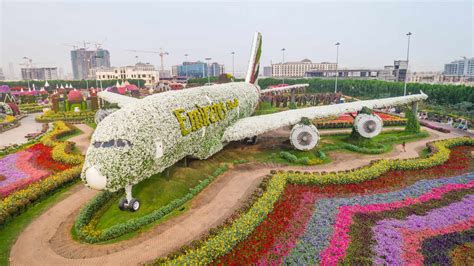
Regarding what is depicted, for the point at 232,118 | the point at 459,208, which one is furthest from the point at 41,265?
the point at 459,208

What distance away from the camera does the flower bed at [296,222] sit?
1513 cm

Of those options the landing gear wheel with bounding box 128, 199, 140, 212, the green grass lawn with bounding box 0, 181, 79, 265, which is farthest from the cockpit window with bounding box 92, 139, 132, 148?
the green grass lawn with bounding box 0, 181, 79, 265

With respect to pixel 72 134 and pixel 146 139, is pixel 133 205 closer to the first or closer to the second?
pixel 146 139

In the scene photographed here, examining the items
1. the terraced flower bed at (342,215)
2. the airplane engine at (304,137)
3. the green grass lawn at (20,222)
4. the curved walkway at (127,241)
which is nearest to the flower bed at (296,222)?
the terraced flower bed at (342,215)

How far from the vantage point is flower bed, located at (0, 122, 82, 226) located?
68.2ft

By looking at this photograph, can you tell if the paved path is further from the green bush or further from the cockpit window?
the green bush

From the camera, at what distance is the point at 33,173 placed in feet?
92.9

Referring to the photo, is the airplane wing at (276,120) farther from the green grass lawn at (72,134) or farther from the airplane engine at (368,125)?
the green grass lawn at (72,134)

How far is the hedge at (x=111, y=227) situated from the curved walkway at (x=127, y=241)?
539 millimetres

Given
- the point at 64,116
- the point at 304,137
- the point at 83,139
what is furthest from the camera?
the point at 64,116

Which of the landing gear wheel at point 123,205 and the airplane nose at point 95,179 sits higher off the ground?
the airplane nose at point 95,179

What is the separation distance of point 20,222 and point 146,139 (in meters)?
10.1

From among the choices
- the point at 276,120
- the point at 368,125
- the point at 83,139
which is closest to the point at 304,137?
the point at 276,120

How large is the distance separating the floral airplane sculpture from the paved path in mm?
32737
